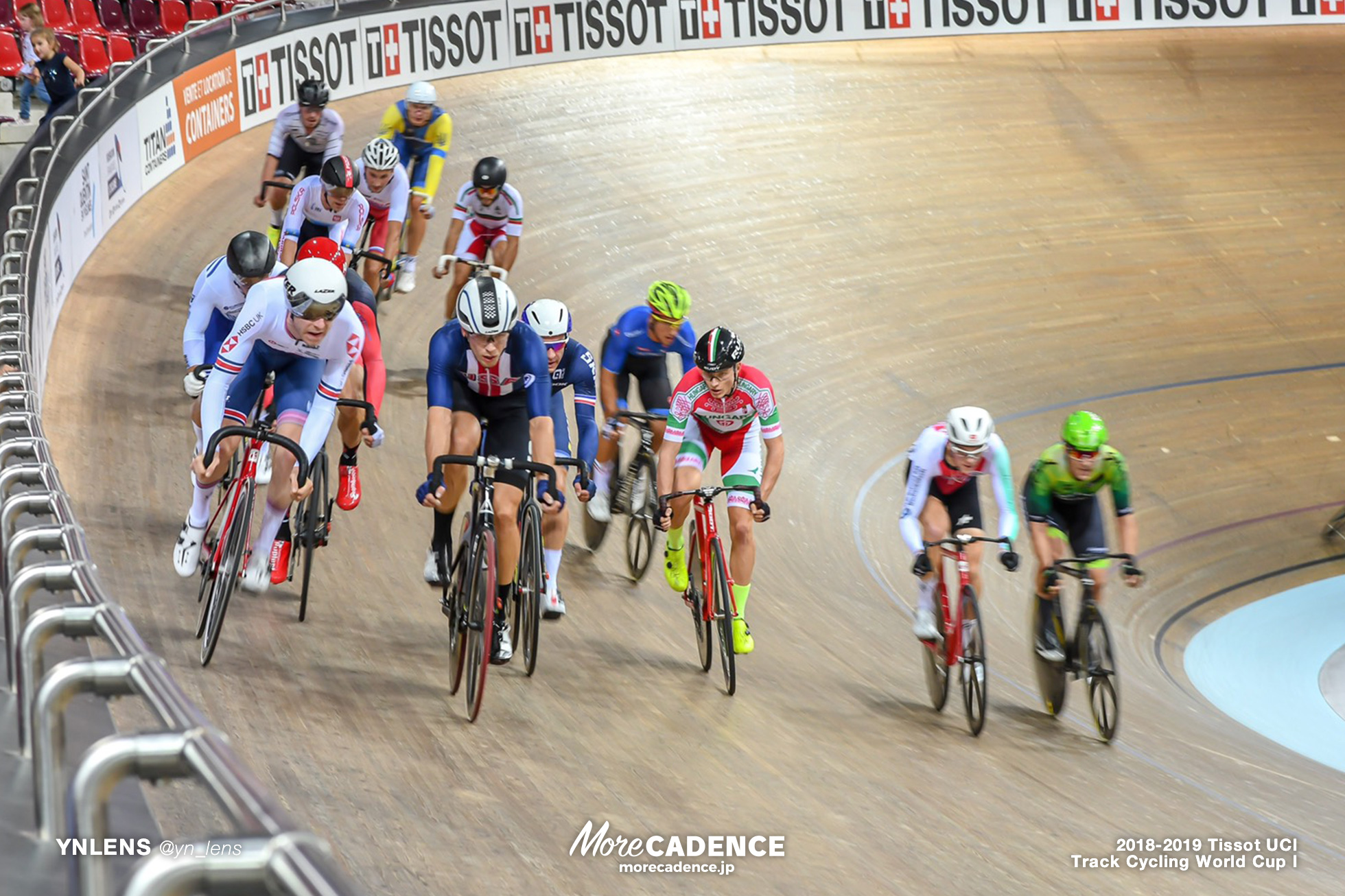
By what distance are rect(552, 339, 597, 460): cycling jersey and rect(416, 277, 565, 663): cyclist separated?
87 centimetres

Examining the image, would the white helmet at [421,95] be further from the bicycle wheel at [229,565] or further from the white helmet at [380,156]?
the bicycle wheel at [229,565]

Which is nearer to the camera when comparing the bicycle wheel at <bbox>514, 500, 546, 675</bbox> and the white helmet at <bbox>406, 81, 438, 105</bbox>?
the bicycle wheel at <bbox>514, 500, 546, 675</bbox>

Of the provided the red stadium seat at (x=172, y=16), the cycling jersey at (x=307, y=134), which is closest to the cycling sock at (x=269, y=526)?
the cycling jersey at (x=307, y=134)

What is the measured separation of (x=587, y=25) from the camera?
15.3 metres

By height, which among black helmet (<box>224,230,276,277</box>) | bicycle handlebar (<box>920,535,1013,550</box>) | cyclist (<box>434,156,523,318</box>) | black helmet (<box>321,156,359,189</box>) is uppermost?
black helmet (<box>321,156,359,189</box>)

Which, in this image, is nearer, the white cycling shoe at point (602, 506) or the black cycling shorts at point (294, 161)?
the white cycling shoe at point (602, 506)

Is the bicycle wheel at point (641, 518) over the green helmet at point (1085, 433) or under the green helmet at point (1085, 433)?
under

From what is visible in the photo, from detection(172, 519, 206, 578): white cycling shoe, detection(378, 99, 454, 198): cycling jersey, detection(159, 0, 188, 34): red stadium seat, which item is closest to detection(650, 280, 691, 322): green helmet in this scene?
detection(172, 519, 206, 578): white cycling shoe

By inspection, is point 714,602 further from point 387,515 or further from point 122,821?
point 122,821

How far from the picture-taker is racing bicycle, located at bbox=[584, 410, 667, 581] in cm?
675

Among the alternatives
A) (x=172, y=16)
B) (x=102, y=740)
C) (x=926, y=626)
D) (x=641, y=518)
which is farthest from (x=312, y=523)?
(x=172, y=16)

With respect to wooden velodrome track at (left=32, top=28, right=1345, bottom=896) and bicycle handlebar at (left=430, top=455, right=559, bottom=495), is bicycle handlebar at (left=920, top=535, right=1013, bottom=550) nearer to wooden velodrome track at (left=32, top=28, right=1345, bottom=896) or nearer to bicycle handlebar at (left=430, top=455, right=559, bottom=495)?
wooden velodrome track at (left=32, top=28, right=1345, bottom=896)

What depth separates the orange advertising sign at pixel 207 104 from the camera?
11523mm

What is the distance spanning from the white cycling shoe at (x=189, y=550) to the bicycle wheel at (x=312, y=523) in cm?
40
